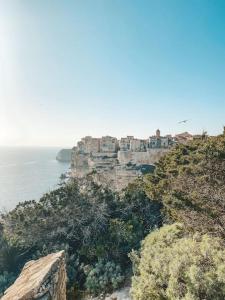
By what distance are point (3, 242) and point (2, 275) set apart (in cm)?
193

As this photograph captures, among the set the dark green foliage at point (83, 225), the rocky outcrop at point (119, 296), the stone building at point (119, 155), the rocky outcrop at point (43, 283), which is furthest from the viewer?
the stone building at point (119, 155)

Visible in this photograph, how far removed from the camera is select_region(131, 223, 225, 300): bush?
7996 millimetres

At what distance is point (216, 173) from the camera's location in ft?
47.3

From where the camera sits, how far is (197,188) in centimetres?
1383

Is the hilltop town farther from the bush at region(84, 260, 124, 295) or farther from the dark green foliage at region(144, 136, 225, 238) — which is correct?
the bush at region(84, 260, 124, 295)

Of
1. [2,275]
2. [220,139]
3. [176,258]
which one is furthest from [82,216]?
[176,258]

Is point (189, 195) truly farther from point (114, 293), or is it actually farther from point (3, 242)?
point (3, 242)

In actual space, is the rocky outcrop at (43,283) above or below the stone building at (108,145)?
below

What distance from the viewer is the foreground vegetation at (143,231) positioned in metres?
8.84

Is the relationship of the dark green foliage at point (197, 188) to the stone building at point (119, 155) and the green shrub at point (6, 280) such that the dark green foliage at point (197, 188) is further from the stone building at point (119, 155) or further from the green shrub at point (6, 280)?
the stone building at point (119, 155)

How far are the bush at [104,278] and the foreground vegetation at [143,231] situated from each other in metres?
0.04

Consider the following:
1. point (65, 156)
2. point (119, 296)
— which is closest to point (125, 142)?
point (119, 296)

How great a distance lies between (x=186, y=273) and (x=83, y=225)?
11188mm

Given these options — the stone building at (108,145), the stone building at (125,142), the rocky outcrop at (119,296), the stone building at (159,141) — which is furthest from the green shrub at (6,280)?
the stone building at (108,145)
